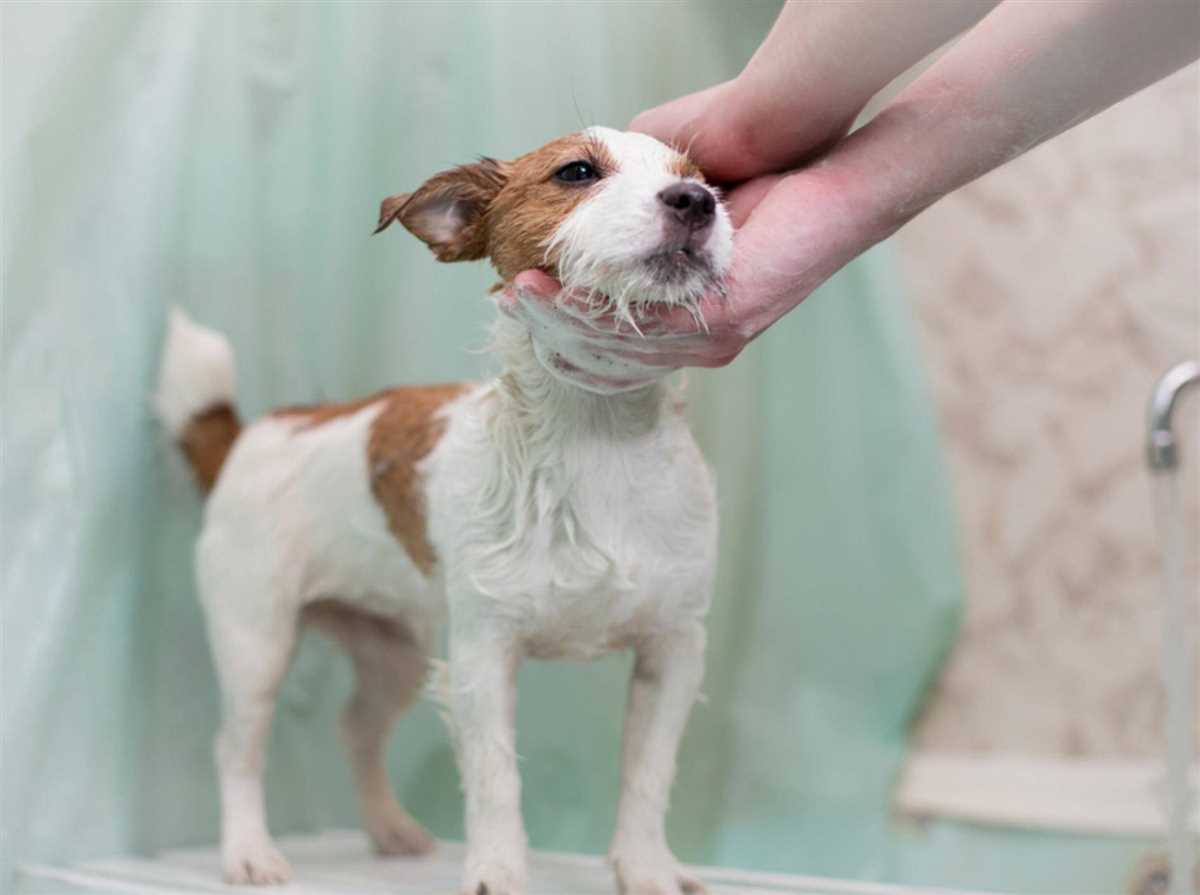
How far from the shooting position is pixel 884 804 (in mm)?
1498

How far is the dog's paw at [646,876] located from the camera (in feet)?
2.69

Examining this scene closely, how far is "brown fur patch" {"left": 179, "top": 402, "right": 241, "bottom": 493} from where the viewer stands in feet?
3.84

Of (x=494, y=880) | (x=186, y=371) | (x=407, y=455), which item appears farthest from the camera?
(x=186, y=371)

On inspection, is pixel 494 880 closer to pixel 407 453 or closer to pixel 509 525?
pixel 509 525

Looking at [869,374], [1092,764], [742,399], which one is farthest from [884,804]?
[742,399]

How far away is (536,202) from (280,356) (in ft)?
1.64

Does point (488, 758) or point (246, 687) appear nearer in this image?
point (488, 758)

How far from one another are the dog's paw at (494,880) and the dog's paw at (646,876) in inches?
2.7

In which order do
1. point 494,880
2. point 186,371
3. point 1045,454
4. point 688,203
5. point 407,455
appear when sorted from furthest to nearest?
1. point 1045,454
2. point 186,371
3. point 407,455
4. point 494,880
5. point 688,203

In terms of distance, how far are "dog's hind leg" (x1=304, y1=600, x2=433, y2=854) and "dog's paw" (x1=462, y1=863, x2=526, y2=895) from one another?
0.32 metres

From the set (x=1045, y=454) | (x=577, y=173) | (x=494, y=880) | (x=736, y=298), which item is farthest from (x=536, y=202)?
(x=1045, y=454)

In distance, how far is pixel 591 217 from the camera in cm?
71

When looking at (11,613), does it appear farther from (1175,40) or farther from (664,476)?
(1175,40)

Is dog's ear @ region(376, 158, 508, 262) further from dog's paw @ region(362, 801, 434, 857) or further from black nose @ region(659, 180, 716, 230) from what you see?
dog's paw @ region(362, 801, 434, 857)
